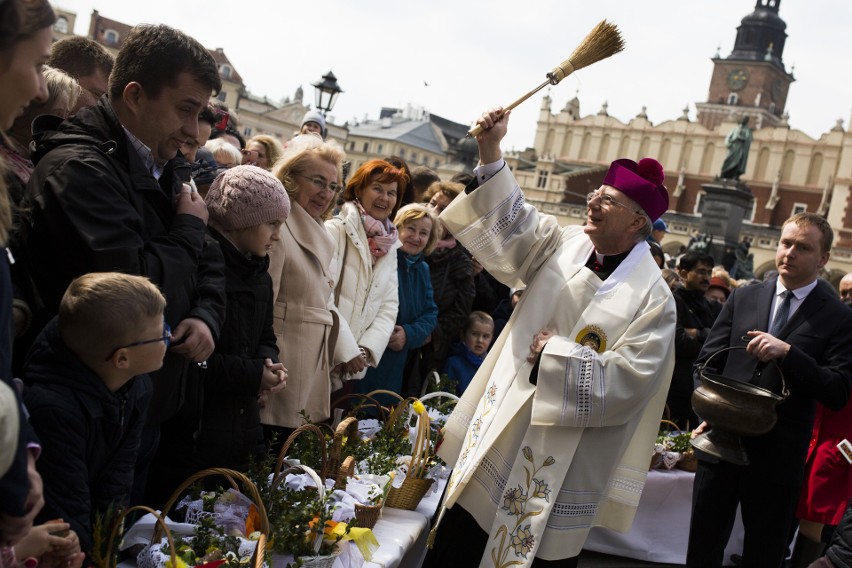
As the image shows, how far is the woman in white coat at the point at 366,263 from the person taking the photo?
5.06 metres

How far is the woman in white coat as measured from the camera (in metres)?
5.06

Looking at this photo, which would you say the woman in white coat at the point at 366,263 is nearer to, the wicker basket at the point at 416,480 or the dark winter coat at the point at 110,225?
the wicker basket at the point at 416,480

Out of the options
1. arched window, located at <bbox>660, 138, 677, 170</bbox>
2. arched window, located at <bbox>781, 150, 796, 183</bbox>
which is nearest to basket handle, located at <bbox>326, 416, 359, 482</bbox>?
arched window, located at <bbox>781, 150, 796, 183</bbox>

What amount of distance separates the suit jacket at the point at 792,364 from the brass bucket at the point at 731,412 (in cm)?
11

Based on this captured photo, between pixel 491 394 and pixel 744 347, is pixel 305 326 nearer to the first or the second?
pixel 491 394

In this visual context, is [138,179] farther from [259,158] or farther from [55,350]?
[259,158]

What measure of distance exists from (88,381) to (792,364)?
3631mm

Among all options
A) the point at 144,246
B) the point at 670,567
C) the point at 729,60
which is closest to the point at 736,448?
the point at 670,567

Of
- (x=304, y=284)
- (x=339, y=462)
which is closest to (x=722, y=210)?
(x=304, y=284)

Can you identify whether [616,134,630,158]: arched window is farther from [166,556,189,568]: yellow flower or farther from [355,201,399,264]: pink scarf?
[166,556,189,568]: yellow flower

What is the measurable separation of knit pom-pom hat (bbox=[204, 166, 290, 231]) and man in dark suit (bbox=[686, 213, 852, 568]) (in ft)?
8.83

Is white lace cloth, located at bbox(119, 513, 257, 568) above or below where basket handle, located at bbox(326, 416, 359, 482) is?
below

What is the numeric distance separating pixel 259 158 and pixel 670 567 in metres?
4.27

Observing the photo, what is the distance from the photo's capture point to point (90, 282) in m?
2.41
